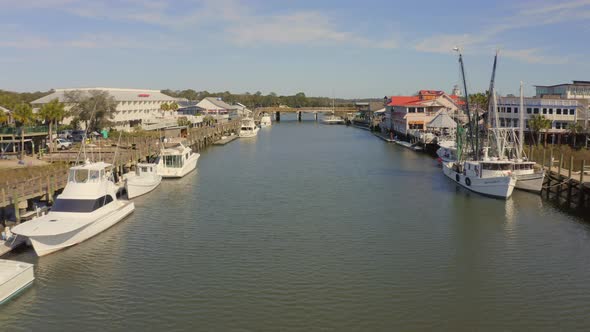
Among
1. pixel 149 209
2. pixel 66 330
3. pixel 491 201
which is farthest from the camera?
pixel 491 201

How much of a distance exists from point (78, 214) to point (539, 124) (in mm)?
59032

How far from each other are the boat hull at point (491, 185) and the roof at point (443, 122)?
3598 cm

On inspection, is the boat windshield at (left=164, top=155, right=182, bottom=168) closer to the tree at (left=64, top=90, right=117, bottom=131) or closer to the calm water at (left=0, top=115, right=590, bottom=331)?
→ the calm water at (left=0, top=115, right=590, bottom=331)

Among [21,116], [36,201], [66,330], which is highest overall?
Answer: [21,116]

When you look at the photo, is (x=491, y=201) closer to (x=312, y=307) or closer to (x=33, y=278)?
(x=312, y=307)

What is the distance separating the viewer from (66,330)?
20.1m

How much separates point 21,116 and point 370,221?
41414 mm

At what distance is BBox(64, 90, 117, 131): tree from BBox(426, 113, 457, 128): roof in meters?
53.8

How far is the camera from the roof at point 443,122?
8269cm

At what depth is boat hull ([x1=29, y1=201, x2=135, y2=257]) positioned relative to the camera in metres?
27.1

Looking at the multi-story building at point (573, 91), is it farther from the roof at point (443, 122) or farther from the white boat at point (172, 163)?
the white boat at point (172, 163)

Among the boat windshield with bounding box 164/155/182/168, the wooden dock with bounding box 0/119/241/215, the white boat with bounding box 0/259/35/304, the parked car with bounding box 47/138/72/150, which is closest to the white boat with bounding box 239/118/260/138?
the wooden dock with bounding box 0/119/241/215

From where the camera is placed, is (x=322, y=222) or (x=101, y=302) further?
(x=322, y=222)

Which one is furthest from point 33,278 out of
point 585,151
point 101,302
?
point 585,151
